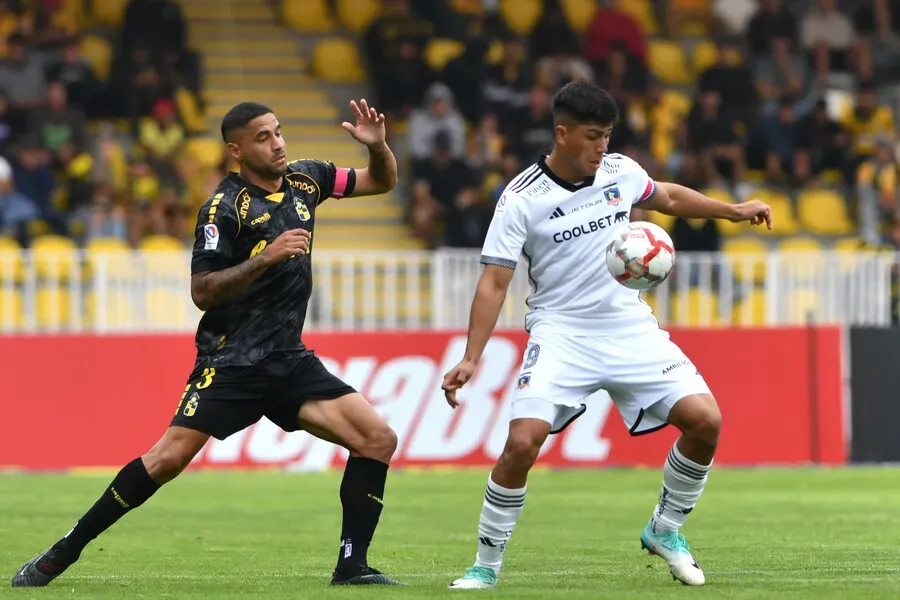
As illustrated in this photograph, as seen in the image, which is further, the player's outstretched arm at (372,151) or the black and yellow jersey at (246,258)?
the player's outstretched arm at (372,151)

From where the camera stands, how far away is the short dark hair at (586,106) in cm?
809

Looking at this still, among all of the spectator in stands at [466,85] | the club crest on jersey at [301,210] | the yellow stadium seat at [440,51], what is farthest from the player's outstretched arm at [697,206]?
the yellow stadium seat at [440,51]

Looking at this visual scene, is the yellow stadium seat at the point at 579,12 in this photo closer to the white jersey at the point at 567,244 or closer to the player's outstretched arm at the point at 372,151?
the player's outstretched arm at the point at 372,151

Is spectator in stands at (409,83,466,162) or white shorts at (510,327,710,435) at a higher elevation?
spectator in stands at (409,83,466,162)

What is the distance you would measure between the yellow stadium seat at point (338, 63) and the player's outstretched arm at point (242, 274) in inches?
663

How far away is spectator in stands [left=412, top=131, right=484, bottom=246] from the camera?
2100 centimetres

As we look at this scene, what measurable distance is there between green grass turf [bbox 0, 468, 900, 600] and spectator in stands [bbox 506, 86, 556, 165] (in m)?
6.74

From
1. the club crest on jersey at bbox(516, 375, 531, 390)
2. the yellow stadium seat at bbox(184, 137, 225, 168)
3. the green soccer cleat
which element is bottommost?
the green soccer cleat

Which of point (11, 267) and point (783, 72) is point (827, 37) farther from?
point (11, 267)

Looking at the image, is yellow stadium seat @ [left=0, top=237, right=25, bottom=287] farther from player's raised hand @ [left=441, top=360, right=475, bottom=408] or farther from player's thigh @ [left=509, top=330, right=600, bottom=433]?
player's raised hand @ [left=441, top=360, right=475, bottom=408]

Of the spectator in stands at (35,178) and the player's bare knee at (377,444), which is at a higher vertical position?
the spectator in stands at (35,178)

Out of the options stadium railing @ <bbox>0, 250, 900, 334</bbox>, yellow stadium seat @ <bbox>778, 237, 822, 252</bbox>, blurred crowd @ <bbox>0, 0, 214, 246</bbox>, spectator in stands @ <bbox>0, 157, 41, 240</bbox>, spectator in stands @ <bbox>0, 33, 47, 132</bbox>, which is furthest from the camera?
spectator in stands @ <bbox>0, 33, 47, 132</bbox>

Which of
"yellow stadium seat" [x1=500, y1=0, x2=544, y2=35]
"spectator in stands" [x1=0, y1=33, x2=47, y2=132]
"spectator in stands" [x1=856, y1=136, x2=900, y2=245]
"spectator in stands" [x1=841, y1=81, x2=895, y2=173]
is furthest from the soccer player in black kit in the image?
"yellow stadium seat" [x1=500, y1=0, x2=544, y2=35]

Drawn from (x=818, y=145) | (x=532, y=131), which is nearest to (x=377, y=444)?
(x=532, y=131)
